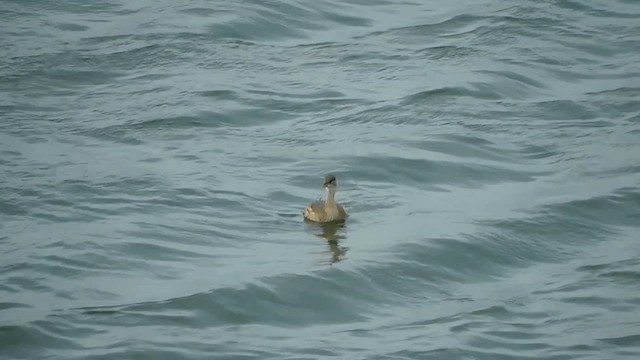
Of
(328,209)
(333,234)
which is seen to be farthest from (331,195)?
(333,234)

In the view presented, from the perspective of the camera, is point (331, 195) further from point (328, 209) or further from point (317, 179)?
point (317, 179)

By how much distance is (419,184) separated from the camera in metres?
14.0

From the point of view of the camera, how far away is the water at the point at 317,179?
10.5 metres

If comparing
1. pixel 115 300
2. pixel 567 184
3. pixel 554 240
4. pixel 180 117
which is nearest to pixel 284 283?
pixel 115 300

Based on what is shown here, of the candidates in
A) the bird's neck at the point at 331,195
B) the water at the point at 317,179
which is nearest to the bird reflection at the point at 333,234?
the water at the point at 317,179

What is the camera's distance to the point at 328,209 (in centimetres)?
1251

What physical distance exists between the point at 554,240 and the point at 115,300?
12.7 ft

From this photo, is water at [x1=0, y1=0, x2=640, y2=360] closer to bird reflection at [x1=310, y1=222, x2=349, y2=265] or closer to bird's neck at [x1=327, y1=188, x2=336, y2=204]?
bird reflection at [x1=310, y1=222, x2=349, y2=265]

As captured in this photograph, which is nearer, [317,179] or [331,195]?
[331,195]

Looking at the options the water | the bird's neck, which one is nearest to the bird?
the bird's neck

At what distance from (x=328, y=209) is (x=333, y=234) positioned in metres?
0.22

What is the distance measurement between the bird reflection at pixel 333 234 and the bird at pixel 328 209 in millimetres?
43

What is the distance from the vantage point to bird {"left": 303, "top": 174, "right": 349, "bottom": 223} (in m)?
12.5

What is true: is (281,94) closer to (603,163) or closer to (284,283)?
(603,163)
